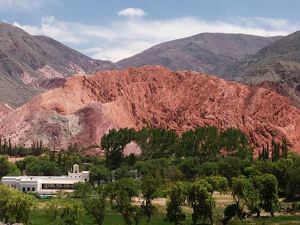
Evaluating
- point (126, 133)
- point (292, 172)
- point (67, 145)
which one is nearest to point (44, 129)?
point (67, 145)

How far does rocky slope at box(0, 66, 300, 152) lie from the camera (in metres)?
161

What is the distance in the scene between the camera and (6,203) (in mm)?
59938

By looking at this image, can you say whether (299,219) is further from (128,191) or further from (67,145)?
(67,145)

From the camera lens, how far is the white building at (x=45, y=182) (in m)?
102

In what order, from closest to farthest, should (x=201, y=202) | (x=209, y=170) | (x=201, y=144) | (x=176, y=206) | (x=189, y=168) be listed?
(x=201, y=202) < (x=176, y=206) < (x=209, y=170) < (x=189, y=168) < (x=201, y=144)

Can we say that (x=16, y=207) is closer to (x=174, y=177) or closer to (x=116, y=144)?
(x=174, y=177)

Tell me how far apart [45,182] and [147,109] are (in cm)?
7412

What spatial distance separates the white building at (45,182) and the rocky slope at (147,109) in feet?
166

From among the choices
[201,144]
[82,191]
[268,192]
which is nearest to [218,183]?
[268,192]

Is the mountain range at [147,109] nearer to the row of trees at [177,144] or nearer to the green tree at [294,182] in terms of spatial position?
the row of trees at [177,144]

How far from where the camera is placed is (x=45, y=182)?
344ft

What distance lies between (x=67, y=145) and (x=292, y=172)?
89.6 m

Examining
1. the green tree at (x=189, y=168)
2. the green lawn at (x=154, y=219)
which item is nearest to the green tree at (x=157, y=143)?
the green tree at (x=189, y=168)

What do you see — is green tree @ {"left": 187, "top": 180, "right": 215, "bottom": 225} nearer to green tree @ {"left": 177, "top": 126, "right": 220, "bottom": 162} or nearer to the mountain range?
green tree @ {"left": 177, "top": 126, "right": 220, "bottom": 162}
